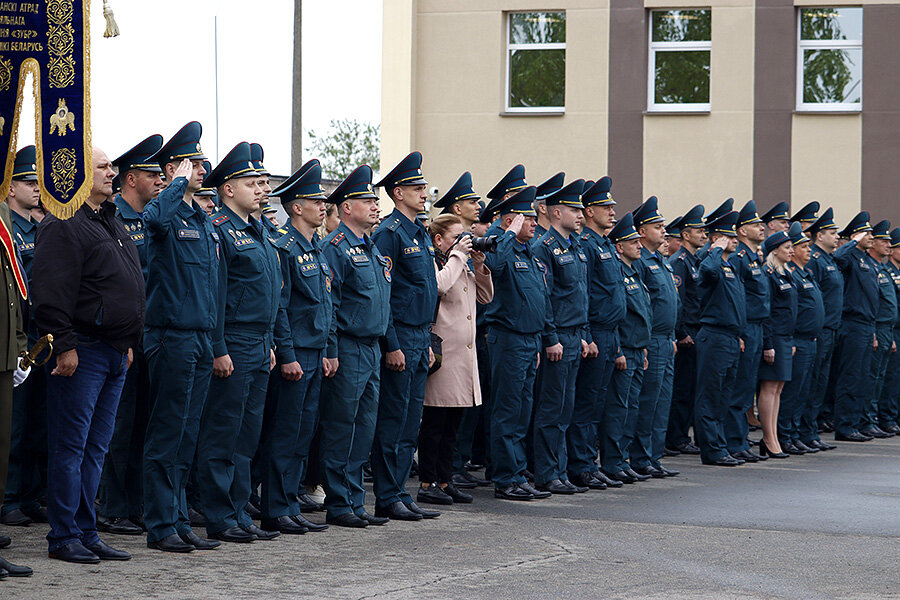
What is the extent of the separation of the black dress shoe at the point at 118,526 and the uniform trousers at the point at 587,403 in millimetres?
4085

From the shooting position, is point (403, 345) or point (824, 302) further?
point (824, 302)

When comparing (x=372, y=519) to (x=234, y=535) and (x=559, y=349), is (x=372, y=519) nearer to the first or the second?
(x=234, y=535)

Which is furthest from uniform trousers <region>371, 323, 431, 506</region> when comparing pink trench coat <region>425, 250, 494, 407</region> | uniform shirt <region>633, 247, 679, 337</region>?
uniform shirt <region>633, 247, 679, 337</region>

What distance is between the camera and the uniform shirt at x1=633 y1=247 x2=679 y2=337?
1198 cm

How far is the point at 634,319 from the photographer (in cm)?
1148

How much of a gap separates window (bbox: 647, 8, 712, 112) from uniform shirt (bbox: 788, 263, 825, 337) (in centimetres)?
768

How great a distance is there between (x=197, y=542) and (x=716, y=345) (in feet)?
21.3

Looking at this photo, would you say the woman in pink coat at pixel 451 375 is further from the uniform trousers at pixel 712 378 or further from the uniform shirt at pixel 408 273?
the uniform trousers at pixel 712 378

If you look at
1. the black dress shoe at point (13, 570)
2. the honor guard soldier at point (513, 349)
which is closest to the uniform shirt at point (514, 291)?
the honor guard soldier at point (513, 349)

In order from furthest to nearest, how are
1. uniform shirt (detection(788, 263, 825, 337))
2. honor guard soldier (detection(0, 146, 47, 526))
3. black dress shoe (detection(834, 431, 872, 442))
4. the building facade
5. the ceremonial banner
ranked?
the building facade < black dress shoe (detection(834, 431, 872, 442)) < uniform shirt (detection(788, 263, 825, 337)) < honor guard soldier (detection(0, 146, 47, 526)) < the ceremonial banner

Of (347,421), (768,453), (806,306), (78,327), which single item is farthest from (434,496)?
(806,306)

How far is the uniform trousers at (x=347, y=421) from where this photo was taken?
28.3ft

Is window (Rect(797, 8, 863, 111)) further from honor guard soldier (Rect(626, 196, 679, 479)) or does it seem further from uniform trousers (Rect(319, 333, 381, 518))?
uniform trousers (Rect(319, 333, 381, 518))

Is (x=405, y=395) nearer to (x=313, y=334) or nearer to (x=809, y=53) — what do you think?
(x=313, y=334)
